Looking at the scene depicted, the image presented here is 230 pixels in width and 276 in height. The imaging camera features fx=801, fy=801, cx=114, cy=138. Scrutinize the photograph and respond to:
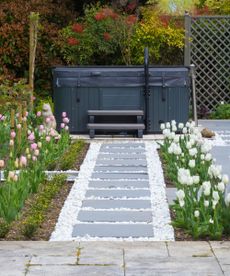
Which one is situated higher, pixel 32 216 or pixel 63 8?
pixel 63 8

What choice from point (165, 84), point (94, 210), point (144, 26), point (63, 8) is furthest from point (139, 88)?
point (94, 210)

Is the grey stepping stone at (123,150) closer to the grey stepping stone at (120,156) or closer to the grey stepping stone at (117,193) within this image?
the grey stepping stone at (120,156)

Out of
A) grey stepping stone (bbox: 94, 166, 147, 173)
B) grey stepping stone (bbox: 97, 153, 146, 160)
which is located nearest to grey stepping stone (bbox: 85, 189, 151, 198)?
grey stepping stone (bbox: 94, 166, 147, 173)

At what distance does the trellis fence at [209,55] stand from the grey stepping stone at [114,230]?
9519 millimetres

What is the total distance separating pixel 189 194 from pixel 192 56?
9.33 m

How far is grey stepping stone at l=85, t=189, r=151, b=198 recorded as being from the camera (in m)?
7.69

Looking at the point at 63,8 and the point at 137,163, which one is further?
the point at 63,8

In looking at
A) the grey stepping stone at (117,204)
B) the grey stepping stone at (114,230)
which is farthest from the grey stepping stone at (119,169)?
the grey stepping stone at (114,230)

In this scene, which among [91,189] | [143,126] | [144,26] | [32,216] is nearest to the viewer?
[32,216]

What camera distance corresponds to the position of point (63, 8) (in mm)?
15906

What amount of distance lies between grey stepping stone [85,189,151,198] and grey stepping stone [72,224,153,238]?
134 centimetres

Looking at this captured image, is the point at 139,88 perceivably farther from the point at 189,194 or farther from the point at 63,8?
the point at 189,194

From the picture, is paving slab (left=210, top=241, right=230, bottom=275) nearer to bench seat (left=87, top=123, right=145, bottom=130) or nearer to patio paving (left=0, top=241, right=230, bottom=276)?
patio paving (left=0, top=241, right=230, bottom=276)

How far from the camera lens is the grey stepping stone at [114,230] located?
5996 millimetres
